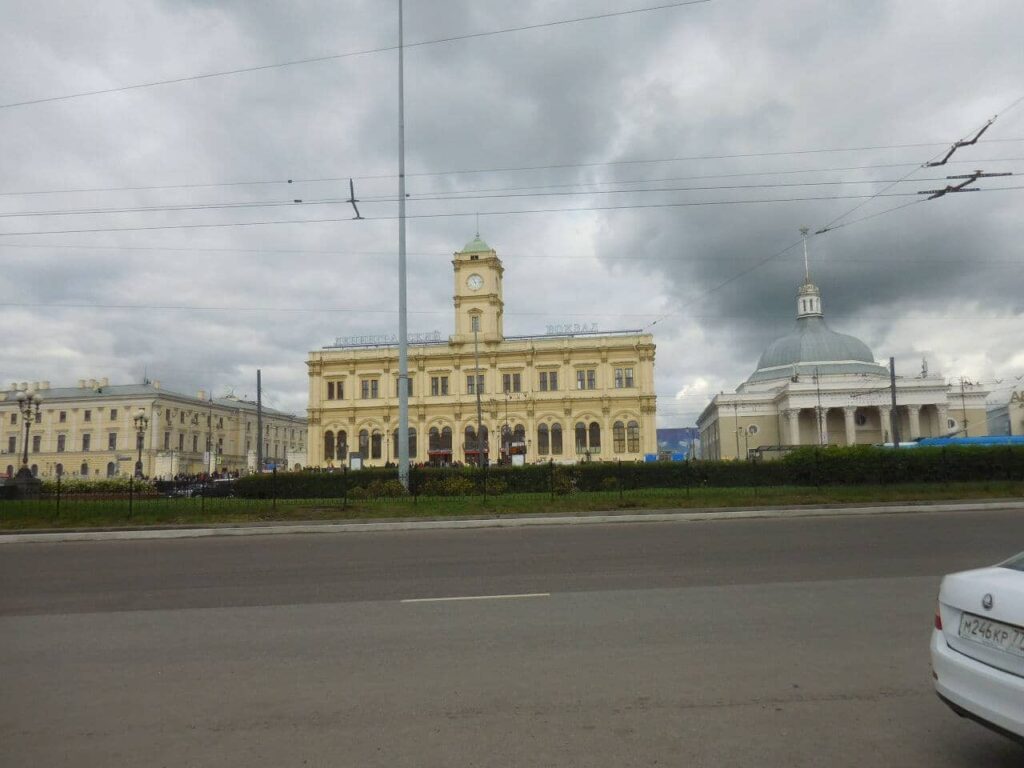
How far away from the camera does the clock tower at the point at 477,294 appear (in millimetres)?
75438

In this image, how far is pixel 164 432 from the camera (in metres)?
91.8

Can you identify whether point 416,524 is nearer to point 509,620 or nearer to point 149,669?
point 509,620

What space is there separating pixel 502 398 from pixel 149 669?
69262mm

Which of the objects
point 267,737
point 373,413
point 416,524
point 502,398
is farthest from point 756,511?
point 373,413

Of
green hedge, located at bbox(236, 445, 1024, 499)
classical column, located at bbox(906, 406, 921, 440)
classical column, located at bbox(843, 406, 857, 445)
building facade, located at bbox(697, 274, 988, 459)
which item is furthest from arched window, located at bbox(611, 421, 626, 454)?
green hedge, located at bbox(236, 445, 1024, 499)

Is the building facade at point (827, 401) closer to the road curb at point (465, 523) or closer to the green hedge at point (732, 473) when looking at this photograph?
the green hedge at point (732, 473)

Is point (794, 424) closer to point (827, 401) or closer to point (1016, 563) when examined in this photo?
point (827, 401)

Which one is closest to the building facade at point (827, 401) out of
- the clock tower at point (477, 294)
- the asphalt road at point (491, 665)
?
the clock tower at point (477, 294)

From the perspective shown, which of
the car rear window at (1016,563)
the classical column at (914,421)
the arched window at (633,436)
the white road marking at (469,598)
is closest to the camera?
the car rear window at (1016,563)

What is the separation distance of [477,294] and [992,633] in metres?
72.5

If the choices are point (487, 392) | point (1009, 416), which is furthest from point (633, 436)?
point (1009, 416)

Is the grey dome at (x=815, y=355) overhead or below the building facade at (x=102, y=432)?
overhead

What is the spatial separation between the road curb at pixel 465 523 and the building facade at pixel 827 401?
186 feet

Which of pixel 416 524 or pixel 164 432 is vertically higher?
pixel 164 432
